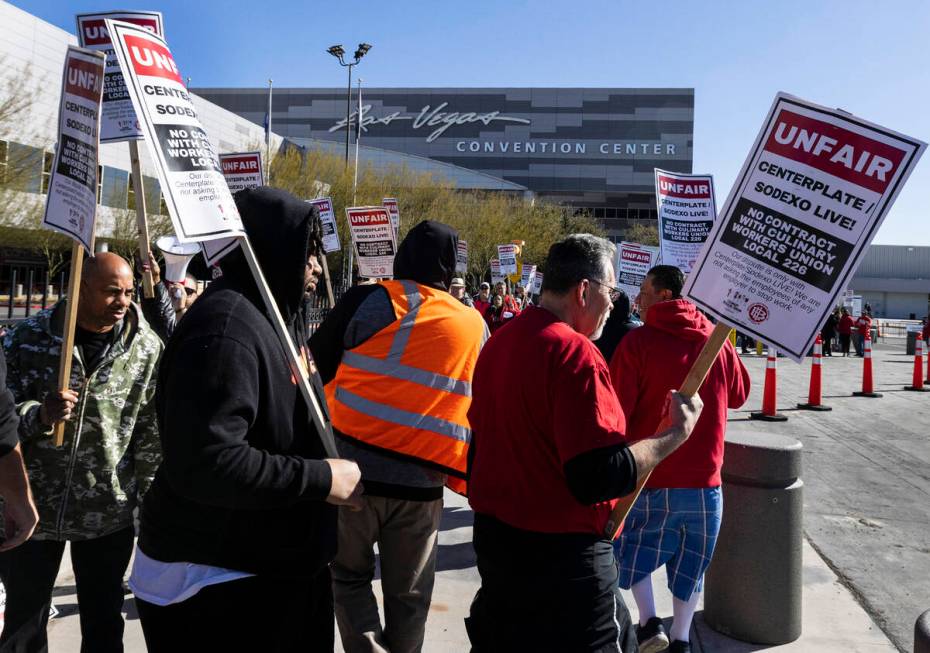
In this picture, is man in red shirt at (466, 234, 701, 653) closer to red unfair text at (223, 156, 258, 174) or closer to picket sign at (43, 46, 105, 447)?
picket sign at (43, 46, 105, 447)

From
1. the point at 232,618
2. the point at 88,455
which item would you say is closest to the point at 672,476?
the point at 232,618

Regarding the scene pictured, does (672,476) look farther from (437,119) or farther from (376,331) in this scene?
(437,119)

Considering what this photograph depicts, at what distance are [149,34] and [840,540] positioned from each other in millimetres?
5922

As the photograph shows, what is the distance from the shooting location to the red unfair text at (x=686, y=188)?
7176 millimetres

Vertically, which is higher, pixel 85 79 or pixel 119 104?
pixel 119 104

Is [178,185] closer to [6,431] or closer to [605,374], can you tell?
[6,431]

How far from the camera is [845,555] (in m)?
5.44

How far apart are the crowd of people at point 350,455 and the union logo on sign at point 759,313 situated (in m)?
0.36

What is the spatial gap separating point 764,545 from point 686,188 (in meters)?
4.16

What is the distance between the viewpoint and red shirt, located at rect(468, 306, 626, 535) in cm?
224

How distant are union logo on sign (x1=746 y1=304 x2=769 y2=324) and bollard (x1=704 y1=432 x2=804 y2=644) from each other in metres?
1.79

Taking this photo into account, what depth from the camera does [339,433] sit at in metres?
3.19

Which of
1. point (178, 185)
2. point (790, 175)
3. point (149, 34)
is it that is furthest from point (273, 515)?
point (790, 175)

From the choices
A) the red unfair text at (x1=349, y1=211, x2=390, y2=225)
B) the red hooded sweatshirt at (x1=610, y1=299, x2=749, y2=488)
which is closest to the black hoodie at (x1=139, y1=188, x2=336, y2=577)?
the red hooded sweatshirt at (x1=610, y1=299, x2=749, y2=488)
